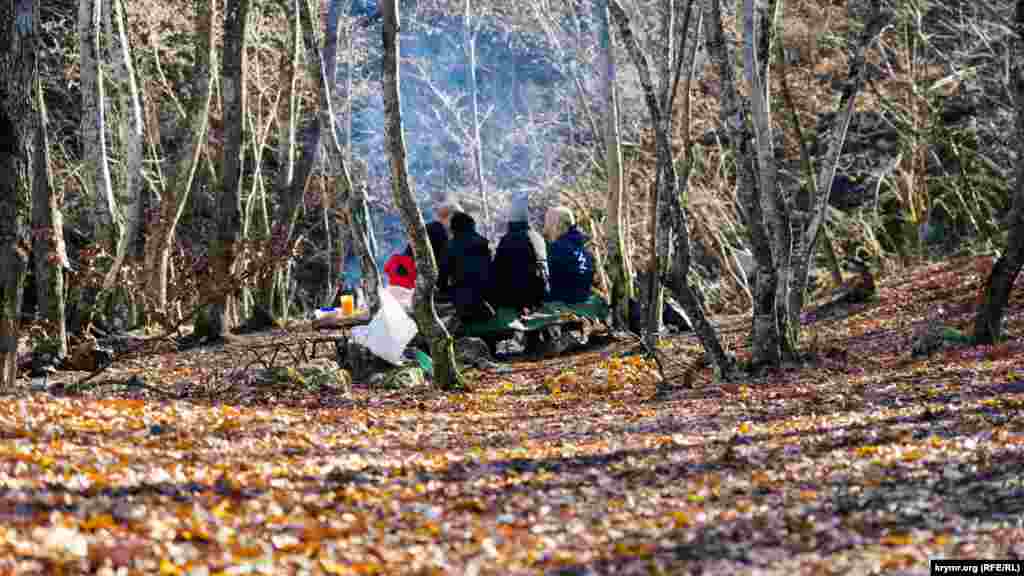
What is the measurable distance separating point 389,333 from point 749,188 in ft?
11.4

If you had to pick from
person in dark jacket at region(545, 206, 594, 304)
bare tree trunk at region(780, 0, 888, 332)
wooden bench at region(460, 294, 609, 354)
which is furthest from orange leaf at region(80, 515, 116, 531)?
person in dark jacket at region(545, 206, 594, 304)

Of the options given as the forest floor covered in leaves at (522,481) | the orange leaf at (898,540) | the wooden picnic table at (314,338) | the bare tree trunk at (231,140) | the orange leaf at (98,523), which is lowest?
the orange leaf at (898,540)

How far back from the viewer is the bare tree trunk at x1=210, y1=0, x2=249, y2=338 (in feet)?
50.7

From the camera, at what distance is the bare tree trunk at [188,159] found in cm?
1562

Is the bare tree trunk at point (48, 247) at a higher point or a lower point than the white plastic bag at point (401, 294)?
higher

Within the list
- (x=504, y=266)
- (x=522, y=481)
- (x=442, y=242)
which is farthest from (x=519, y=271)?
(x=522, y=481)

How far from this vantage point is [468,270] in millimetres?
14453

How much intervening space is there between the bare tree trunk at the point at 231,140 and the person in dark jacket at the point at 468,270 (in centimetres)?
239

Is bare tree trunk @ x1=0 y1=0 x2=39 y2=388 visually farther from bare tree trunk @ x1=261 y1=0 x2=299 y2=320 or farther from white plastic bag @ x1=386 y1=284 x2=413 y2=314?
white plastic bag @ x1=386 y1=284 x2=413 y2=314

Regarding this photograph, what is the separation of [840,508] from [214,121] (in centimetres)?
2282

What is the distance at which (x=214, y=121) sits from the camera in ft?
89.6

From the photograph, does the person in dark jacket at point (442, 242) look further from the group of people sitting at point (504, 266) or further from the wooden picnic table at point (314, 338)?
the wooden picnic table at point (314, 338)

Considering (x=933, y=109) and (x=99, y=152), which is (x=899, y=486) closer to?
(x=99, y=152)

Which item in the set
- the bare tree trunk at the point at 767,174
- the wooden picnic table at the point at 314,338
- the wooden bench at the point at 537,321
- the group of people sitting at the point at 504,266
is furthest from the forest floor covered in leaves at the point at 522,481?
the wooden bench at the point at 537,321
